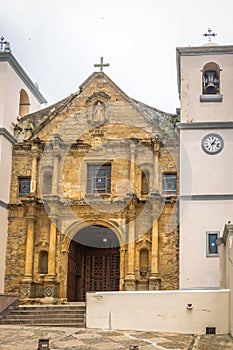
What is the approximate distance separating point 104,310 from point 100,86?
9.60 meters

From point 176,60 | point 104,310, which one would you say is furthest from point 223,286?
point 176,60

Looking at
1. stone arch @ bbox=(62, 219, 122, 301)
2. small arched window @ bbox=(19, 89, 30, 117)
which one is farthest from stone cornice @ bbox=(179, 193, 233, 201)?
small arched window @ bbox=(19, 89, 30, 117)

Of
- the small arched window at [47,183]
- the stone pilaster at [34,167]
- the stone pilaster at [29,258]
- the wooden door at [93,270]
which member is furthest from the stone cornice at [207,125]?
the stone pilaster at [29,258]

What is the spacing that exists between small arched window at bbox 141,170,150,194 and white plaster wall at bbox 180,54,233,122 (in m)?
2.38

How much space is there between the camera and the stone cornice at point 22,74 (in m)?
23.1

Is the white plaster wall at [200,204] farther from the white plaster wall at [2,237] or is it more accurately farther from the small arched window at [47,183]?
the white plaster wall at [2,237]

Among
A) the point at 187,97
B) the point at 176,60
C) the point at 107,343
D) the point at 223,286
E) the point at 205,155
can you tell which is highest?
the point at 176,60

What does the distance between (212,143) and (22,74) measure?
26.3ft

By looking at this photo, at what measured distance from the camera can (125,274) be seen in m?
21.5

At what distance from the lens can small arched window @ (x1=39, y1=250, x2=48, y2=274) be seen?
22.2 meters

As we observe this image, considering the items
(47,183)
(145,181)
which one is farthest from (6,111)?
(145,181)

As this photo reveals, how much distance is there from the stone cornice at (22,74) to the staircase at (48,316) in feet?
29.2

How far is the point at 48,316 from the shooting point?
18875 mm

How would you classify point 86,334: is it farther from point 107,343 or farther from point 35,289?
point 35,289
